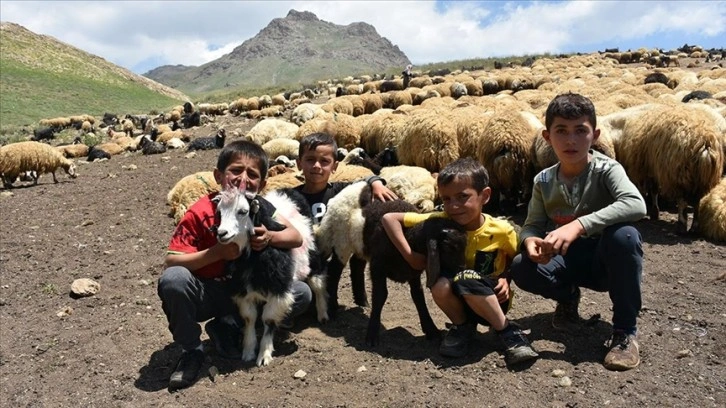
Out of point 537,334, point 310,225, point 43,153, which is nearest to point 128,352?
point 310,225

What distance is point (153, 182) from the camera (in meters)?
12.0

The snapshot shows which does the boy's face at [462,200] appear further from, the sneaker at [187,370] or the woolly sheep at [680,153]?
the woolly sheep at [680,153]

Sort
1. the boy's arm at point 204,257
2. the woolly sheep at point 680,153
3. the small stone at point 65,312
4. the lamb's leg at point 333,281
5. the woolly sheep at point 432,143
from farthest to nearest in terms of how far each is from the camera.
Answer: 1. the woolly sheep at point 432,143
2. the woolly sheep at point 680,153
3. the small stone at point 65,312
4. the lamb's leg at point 333,281
5. the boy's arm at point 204,257

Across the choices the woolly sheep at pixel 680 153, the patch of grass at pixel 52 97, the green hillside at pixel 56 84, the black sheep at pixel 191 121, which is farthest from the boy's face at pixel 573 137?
the green hillside at pixel 56 84

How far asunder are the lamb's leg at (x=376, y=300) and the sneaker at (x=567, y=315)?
1.42m

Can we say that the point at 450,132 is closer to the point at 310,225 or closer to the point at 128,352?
the point at 310,225

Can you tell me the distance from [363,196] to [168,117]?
26.7 metres

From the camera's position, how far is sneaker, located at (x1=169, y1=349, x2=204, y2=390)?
12.4 ft

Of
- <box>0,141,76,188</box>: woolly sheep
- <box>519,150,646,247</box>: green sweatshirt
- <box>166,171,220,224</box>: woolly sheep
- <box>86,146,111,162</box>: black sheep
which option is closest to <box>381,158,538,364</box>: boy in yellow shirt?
<box>519,150,646,247</box>: green sweatshirt

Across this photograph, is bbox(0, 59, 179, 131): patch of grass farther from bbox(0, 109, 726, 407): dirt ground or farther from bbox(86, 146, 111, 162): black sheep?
bbox(0, 109, 726, 407): dirt ground

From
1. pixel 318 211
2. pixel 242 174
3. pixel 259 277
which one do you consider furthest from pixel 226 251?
pixel 318 211

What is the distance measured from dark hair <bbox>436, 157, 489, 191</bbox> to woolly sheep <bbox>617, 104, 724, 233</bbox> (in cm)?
428

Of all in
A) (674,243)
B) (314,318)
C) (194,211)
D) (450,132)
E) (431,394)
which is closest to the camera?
(431,394)

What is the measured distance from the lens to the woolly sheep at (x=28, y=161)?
1293 centimetres
